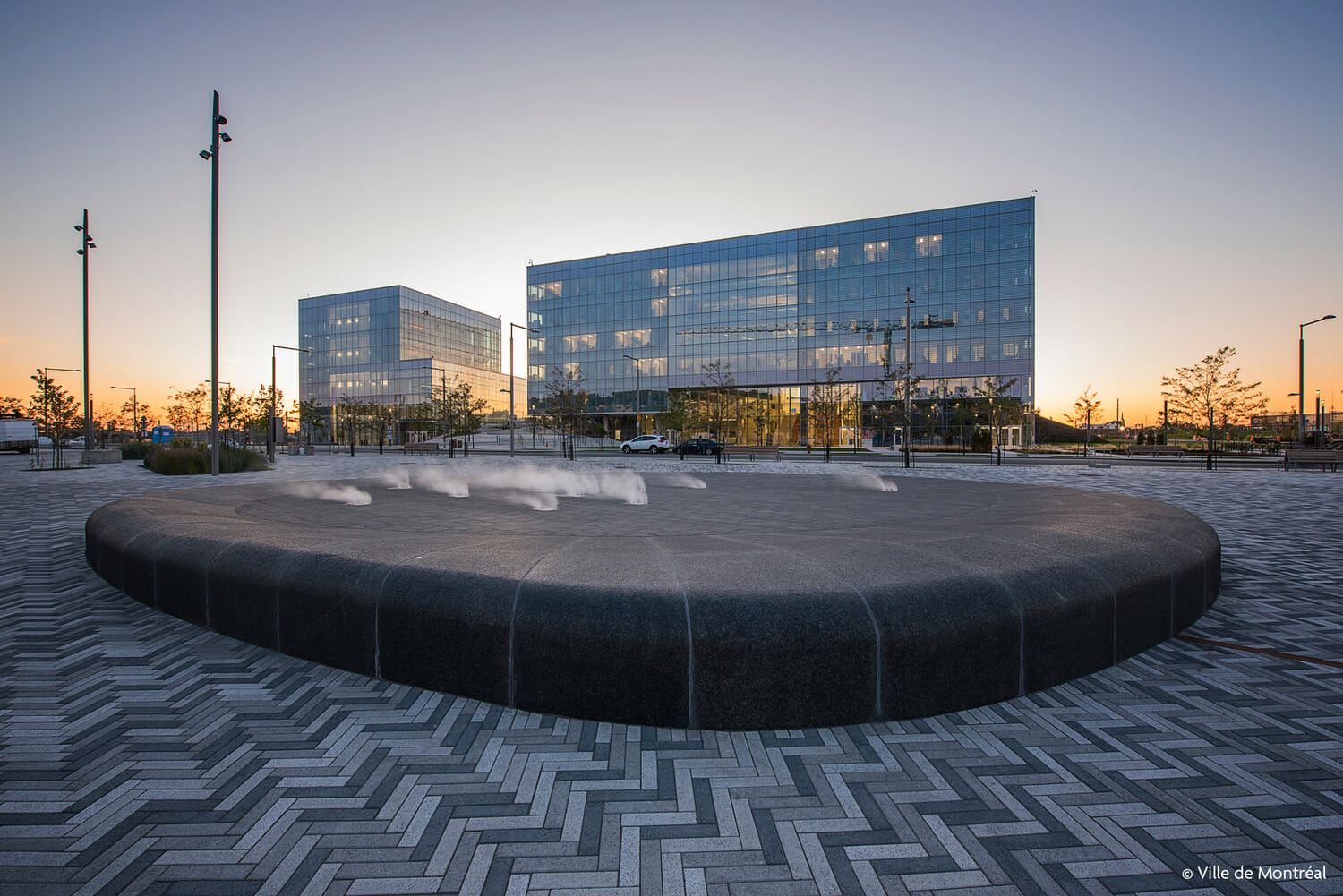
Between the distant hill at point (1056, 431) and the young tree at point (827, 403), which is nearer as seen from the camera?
the young tree at point (827, 403)

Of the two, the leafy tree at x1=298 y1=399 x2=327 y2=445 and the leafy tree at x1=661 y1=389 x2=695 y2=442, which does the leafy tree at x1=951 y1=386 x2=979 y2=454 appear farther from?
the leafy tree at x1=298 y1=399 x2=327 y2=445

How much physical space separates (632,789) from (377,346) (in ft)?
334

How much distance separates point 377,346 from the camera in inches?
3602

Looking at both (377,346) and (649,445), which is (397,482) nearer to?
(649,445)

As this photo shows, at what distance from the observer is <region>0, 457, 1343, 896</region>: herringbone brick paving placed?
216 centimetres

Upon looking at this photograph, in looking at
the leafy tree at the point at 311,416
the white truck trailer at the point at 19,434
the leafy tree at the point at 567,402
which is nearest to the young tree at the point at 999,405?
the leafy tree at the point at 567,402

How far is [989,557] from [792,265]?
2623 inches

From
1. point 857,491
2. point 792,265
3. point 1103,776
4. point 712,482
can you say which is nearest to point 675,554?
point 1103,776

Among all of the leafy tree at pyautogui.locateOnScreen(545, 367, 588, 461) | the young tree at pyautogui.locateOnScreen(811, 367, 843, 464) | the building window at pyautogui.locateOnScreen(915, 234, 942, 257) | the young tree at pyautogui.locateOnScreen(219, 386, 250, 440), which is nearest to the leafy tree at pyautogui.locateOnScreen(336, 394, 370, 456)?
the young tree at pyautogui.locateOnScreen(219, 386, 250, 440)

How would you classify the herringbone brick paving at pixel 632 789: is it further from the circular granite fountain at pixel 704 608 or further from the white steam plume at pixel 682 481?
the white steam plume at pixel 682 481

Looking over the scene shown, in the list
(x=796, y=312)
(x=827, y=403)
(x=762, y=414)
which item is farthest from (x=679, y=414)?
(x=796, y=312)

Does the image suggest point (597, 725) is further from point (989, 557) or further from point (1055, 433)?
point (1055, 433)

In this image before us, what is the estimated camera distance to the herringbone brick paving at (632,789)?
2160mm

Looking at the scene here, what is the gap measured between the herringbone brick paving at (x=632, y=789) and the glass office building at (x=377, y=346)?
89398 mm
